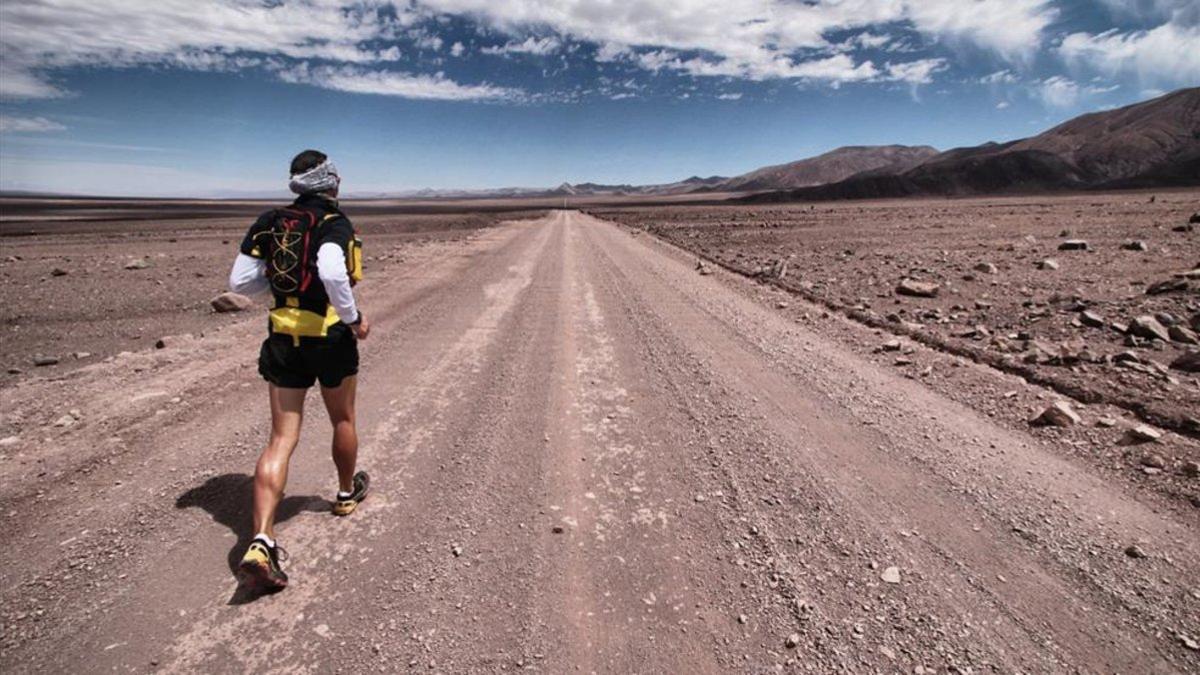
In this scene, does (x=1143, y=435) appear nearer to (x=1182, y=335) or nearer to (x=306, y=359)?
(x=1182, y=335)

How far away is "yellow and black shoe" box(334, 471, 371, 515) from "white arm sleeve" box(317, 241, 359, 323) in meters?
1.35

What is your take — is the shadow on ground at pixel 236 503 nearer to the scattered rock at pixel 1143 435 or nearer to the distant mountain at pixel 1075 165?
the scattered rock at pixel 1143 435

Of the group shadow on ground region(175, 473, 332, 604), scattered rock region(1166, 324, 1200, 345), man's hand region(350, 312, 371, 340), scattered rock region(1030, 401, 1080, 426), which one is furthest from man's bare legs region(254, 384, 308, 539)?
scattered rock region(1166, 324, 1200, 345)

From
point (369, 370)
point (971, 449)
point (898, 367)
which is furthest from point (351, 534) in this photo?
point (898, 367)

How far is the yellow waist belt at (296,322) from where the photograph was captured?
3141 mm

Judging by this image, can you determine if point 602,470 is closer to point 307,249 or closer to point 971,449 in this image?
point 307,249

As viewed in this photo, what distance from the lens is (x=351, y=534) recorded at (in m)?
3.43

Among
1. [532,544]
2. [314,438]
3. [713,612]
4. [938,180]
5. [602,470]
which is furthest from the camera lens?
[938,180]

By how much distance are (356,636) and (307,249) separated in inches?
80.7

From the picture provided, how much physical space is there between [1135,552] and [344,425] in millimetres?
4865

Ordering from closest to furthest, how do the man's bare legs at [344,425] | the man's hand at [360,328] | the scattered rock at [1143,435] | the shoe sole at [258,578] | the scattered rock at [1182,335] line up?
the shoe sole at [258,578], the man's hand at [360,328], the man's bare legs at [344,425], the scattered rock at [1143,435], the scattered rock at [1182,335]

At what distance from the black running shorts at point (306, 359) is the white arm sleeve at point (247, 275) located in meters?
0.32

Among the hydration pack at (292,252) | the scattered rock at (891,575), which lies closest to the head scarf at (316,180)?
the hydration pack at (292,252)

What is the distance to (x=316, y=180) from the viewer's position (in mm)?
3219
